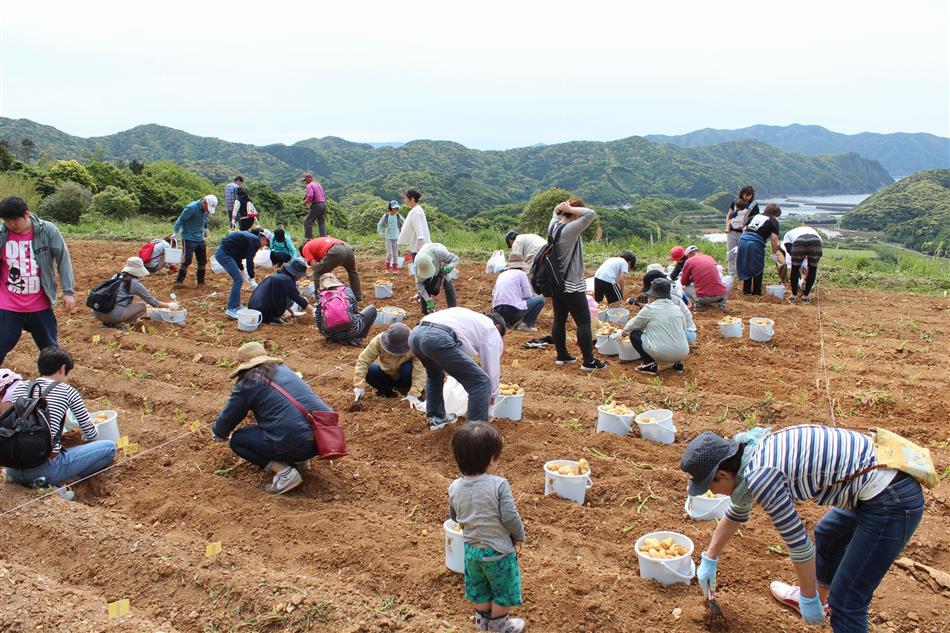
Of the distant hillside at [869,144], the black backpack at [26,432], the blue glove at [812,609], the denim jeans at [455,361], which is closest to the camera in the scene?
the blue glove at [812,609]

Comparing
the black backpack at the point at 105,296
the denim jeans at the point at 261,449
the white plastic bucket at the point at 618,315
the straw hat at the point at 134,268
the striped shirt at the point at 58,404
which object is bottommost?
the denim jeans at the point at 261,449

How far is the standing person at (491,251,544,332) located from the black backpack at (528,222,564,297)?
1.63 metres

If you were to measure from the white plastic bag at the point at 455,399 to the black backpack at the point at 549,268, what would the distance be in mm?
1676

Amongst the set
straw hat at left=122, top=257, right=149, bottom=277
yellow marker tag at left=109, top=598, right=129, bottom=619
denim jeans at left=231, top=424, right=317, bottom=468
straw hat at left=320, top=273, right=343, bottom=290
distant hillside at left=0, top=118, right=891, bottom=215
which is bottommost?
yellow marker tag at left=109, top=598, right=129, bottom=619

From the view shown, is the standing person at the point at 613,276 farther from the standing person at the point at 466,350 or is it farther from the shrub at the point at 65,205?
the shrub at the point at 65,205

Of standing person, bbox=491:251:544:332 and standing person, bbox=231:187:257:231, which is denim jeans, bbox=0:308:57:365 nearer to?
standing person, bbox=231:187:257:231

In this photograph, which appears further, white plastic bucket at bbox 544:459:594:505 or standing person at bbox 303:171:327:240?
standing person at bbox 303:171:327:240

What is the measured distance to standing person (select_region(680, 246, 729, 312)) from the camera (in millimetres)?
9358

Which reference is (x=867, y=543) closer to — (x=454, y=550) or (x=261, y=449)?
(x=454, y=550)

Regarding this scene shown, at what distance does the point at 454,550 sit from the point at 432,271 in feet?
16.9

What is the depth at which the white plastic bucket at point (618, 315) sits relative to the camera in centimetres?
904

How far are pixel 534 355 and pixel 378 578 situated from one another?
14.9 ft

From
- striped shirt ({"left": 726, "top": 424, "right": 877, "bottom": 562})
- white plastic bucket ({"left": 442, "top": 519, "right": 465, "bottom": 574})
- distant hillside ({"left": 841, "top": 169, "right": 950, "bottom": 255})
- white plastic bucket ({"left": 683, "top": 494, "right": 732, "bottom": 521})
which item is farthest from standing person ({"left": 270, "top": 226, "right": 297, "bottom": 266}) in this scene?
distant hillside ({"left": 841, "top": 169, "right": 950, "bottom": 255})

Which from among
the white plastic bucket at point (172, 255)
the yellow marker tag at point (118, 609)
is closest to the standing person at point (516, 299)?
the yellow marker tag at point (118, 609)
